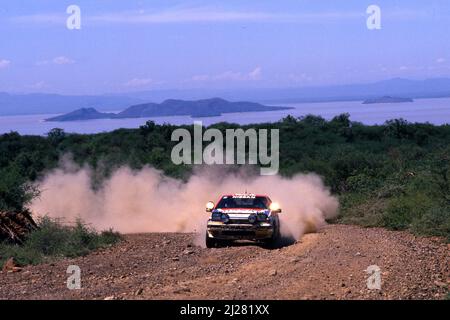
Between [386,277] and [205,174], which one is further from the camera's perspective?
[205,174]

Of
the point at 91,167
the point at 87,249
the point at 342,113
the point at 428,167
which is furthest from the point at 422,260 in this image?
the point at 342,113

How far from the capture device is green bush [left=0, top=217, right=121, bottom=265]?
2073 cm

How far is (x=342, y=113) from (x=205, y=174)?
40.0 m

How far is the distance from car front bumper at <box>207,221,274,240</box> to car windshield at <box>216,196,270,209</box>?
0.98 m

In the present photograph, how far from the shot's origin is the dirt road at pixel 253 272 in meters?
13.7

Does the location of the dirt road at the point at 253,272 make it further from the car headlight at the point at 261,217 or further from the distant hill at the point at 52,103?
the distant hill at the point at 52,103

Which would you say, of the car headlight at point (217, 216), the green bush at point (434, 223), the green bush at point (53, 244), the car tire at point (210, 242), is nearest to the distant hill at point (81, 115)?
the green bush at point (53, 244)

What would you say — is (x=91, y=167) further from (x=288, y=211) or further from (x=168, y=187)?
(x=288, y=211)

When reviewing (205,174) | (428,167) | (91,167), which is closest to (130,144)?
(91,167)

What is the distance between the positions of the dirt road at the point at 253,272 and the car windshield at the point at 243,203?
1.28m

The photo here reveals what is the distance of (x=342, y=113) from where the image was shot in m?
74.1

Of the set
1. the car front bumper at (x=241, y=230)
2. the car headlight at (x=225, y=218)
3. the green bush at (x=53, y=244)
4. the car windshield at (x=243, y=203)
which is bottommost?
the green bush at (x=53, y=244)

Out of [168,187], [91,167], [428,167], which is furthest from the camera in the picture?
[91,167]

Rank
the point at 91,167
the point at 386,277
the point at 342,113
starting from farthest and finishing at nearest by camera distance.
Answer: the point at 342,113
the point at 91,167
the point at 386,277
